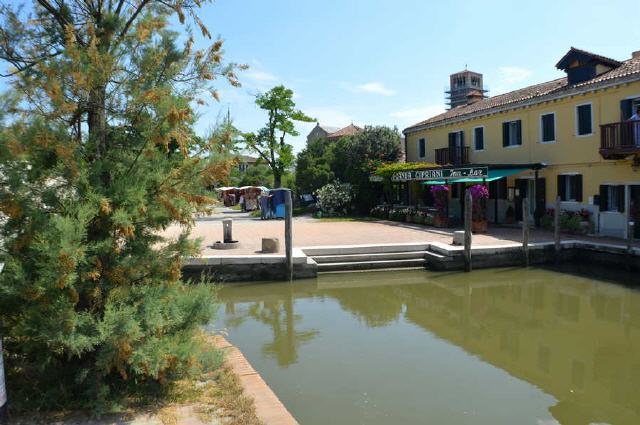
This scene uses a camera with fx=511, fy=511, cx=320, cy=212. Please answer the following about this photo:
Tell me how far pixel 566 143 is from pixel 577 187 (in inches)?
67.5

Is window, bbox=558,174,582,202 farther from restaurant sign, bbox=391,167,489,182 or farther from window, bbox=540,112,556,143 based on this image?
restaurant sign, bbox=391,167,489,182

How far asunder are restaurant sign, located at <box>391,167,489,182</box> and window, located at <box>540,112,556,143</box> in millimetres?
3419

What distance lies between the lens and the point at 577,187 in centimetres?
1862

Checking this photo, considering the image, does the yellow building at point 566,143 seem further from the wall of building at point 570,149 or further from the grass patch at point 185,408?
the grass patch at point 185,408

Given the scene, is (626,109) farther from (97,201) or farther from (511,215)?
(97,201)

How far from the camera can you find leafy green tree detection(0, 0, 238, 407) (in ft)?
13.2

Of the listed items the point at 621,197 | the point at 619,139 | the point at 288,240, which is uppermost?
the point at 619,139

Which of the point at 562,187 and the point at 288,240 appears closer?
the point at 288,240

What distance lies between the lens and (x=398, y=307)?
35.3ft

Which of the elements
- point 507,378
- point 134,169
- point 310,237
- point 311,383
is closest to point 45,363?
point 134,169

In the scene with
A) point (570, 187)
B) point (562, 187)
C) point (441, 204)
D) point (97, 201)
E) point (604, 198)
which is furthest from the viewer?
point (441, 204)

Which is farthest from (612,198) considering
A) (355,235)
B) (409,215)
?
(355,235)

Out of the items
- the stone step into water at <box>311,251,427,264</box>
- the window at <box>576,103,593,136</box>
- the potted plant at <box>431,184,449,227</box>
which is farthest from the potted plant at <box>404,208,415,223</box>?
the stone step into water at <box>311,251,427,264</box>

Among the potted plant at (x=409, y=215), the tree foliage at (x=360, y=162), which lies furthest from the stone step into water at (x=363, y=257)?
the tree foliage at (x=360, y=162)
